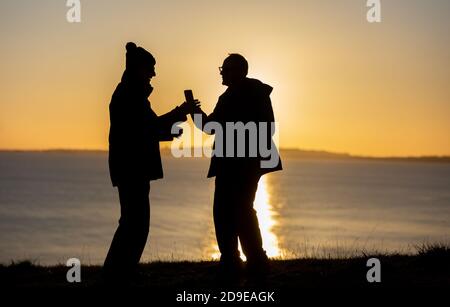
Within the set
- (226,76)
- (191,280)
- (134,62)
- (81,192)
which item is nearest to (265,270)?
(191,280)

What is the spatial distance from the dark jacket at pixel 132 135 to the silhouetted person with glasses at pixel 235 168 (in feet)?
2.43

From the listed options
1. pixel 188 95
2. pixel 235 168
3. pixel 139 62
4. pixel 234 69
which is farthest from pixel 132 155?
pixel 234 69

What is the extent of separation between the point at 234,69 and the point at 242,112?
1.62ft

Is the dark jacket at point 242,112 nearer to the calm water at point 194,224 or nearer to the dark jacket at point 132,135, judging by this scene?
the dark jacket at point 132,135

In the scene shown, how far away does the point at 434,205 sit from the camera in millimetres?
126562

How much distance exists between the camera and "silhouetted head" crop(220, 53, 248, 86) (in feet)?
26.8

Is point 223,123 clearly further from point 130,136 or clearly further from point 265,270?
point 265,270

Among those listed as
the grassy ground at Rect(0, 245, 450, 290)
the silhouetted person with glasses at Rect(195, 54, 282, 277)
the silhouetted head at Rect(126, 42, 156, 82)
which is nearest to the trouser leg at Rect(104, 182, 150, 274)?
the grassy ground at Rect(0, 245, 450, 290)

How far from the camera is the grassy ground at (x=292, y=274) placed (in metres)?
7.49

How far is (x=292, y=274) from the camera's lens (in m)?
A: 8.16

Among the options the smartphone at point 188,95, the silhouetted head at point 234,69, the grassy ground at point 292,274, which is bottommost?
the grassy ground at point 292,274

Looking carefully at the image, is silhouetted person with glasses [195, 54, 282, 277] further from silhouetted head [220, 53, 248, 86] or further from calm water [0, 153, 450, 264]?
calm water [0, 153, 450, 264]

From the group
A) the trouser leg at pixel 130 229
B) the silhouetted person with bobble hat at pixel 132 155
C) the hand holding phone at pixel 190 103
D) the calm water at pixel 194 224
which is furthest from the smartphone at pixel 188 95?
the calm water at pixel 194 224
